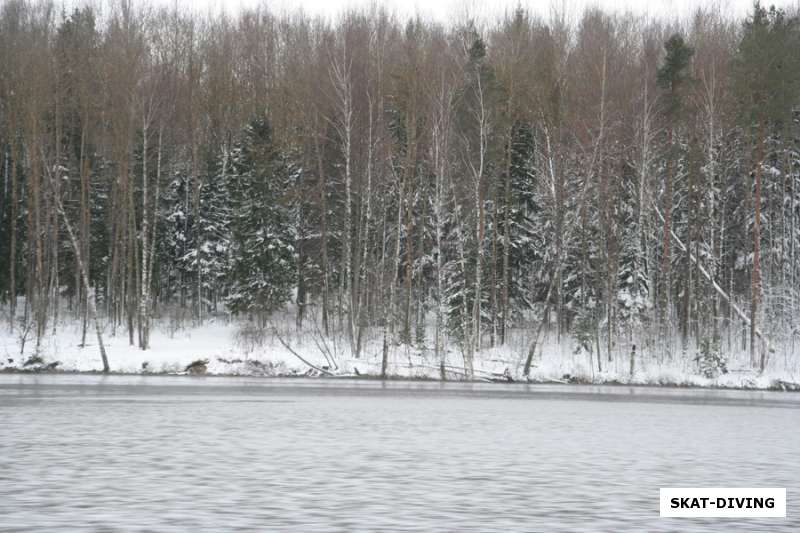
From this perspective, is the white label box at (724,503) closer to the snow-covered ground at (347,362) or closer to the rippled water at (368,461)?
the rippled water at (368,461)

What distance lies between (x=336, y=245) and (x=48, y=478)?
1589 inches

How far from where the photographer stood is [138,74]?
130 feet

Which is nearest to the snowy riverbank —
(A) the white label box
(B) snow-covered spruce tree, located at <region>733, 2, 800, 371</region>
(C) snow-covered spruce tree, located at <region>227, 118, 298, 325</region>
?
(B) snow-covered spruce tree, located at <region>733, 2, 800, 371</region>

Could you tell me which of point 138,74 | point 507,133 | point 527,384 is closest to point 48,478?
point 527,384

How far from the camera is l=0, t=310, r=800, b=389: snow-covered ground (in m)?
33.8

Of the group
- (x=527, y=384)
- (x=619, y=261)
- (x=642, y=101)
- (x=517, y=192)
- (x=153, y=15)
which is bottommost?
(x=527, y=384)

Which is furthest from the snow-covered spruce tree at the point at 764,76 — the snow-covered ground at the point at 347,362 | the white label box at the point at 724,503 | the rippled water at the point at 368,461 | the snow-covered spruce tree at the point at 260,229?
the white label box at the point at 724,503

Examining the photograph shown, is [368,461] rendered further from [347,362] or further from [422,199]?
[422,199]

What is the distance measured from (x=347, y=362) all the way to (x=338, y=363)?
14.3 inches

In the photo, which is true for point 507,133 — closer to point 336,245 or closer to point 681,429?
point 336,245

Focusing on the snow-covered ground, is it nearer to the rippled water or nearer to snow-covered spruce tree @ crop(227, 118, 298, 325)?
snow-covered spruce tree @ crop(227, 118, 298, 325)

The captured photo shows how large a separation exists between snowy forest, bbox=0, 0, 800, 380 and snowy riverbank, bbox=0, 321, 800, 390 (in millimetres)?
253

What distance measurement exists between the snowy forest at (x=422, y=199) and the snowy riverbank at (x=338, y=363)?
25 centimetres

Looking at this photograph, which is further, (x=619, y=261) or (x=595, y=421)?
(x=619, y=261)
